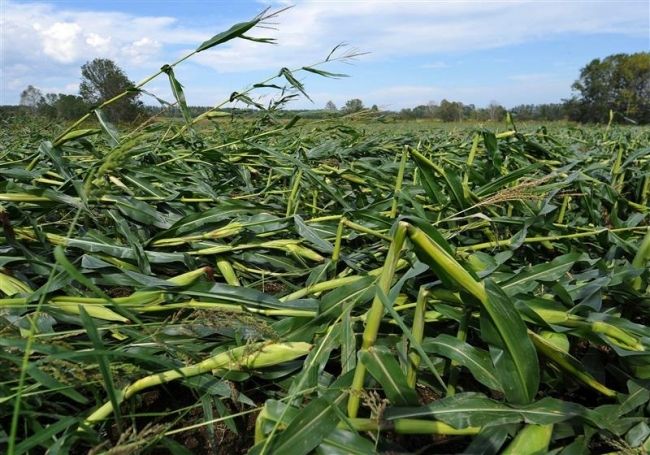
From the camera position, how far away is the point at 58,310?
3.54 ft

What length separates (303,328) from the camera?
1.10 meters

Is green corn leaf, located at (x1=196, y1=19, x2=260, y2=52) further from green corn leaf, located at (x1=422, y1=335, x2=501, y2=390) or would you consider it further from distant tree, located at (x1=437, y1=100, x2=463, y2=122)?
distant tree, located at (x1=437, y1=100, x2=463, y2=122)

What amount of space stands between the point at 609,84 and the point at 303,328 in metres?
60.9

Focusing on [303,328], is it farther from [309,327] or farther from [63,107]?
[63,107]

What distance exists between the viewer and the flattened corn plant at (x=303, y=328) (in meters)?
0.83

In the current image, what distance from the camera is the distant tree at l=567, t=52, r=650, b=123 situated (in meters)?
49.1

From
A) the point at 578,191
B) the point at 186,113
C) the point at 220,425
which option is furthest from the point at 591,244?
the point at 186,113

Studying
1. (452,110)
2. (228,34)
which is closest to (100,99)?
(228,34)

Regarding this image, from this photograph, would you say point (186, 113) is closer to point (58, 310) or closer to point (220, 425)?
point (58, 310)

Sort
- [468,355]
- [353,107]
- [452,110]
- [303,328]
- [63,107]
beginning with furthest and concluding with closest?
[452,110] < [63,107] < [353,107] < [303,328] < [468,355]

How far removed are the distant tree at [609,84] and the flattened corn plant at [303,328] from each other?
5428 cm

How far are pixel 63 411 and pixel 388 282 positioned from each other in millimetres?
687

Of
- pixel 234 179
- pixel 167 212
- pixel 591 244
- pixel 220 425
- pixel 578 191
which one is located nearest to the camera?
pixel 220 425

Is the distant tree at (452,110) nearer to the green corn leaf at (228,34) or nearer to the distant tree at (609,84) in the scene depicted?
the green corn leaf at (228,34)
